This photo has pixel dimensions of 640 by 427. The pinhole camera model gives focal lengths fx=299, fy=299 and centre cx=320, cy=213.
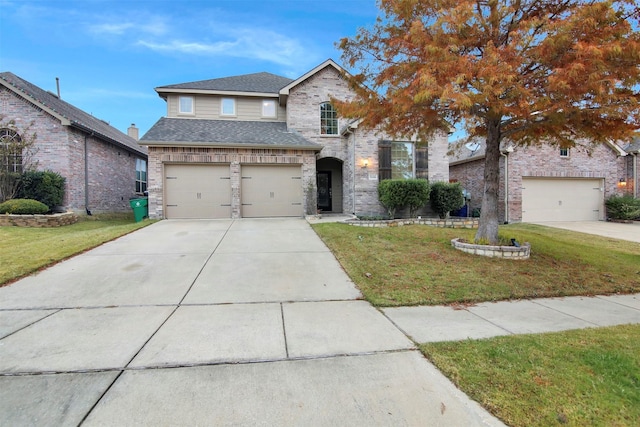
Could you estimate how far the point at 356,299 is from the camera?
438 cm

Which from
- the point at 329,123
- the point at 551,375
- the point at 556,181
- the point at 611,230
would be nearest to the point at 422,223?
the point at 329,123

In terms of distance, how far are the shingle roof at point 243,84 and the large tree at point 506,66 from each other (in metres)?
9.23

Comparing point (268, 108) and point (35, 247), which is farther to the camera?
point (268, 108)

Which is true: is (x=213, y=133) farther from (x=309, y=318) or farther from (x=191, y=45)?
(x=309, y=318)

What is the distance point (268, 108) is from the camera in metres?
14.8

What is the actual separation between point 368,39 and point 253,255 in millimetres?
5358

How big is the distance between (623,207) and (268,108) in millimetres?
A: 18093

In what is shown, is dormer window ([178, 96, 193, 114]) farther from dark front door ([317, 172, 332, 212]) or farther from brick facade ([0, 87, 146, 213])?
dark front door ([317, 172, 332, 212])

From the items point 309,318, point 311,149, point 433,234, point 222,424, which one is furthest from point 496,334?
point 311,149

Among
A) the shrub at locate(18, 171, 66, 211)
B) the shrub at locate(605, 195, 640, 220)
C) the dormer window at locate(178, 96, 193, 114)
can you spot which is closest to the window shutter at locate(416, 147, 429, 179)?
the shrub at locate(605, 195, 640, 220)

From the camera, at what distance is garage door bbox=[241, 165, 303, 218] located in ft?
40.8

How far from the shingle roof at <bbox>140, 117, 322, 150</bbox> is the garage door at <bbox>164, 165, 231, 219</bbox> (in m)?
1.06

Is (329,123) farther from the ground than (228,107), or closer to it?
closer to it

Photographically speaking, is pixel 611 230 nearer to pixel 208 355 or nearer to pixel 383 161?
pixel 383 161
